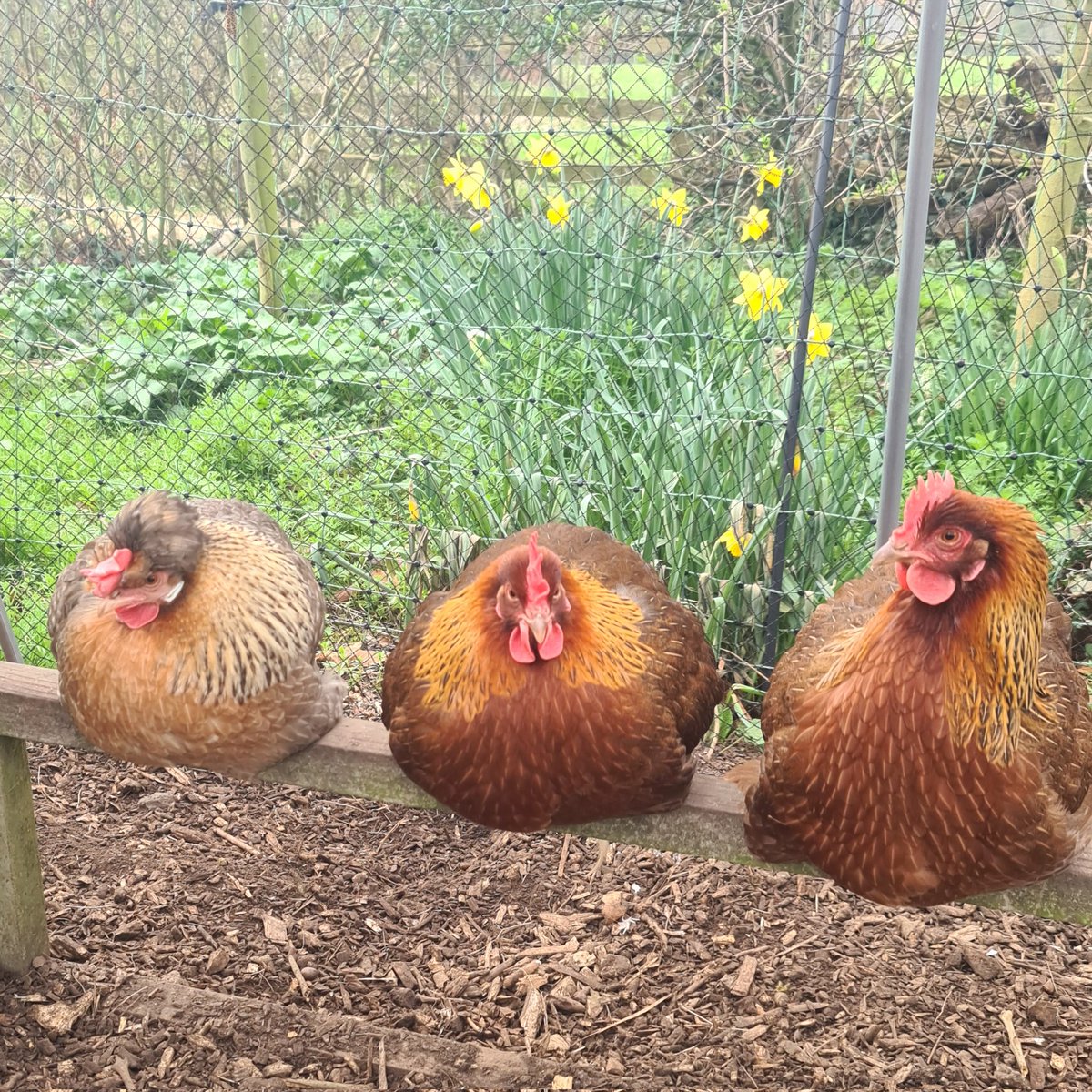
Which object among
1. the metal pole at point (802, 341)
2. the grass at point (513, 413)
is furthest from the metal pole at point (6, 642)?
the metal pole at point (802, 341)

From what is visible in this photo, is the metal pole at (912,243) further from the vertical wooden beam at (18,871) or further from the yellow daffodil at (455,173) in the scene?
the vertical wooden beam at (18,871)

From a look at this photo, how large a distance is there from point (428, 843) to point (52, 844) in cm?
106

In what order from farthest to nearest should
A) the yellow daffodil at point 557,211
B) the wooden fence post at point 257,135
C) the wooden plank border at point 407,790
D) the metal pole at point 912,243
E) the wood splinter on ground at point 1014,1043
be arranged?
the wooden fence post at point 257,135 → the yellow daffodil at point 557,211 → the wood splinter on ground at point 1014,1043 → the metal pole at point 912,243 → the wooden plank border at point 407,790

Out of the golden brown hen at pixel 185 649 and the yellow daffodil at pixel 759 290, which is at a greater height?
the yellow daffodil at pixel 759 290

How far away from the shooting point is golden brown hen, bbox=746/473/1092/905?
5.12 feet

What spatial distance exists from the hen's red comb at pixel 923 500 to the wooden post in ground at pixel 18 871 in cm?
200

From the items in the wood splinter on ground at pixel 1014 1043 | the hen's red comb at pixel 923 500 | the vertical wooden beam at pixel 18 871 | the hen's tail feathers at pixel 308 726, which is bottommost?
the wood splinter on ground at pixel 1014 1043

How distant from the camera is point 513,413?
11.7 ft

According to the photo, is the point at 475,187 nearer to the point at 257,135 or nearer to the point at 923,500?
the point at 257,135

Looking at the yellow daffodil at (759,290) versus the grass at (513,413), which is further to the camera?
the grass at (513,413)

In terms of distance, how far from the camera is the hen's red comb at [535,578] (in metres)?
1.72

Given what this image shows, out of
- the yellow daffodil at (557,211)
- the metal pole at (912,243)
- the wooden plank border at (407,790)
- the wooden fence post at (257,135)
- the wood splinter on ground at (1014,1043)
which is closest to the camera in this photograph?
the wooden plank border at (407,790)

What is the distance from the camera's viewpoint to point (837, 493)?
3.30 m

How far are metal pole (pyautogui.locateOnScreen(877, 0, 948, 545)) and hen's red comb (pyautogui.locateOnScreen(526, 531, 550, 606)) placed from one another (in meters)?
1.03
